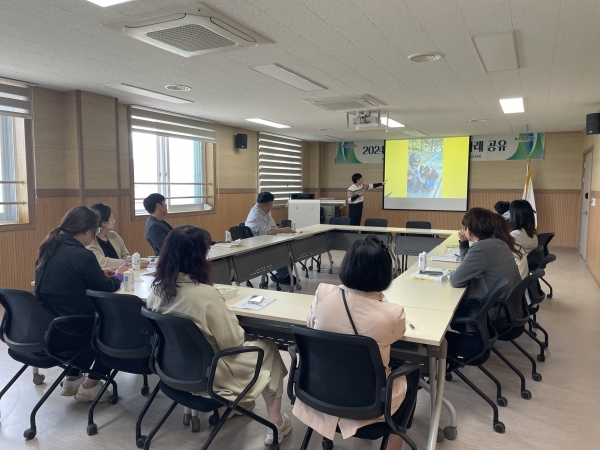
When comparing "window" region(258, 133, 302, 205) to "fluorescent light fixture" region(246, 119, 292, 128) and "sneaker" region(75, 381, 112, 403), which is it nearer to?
"fluorescent light fixture" region(246, 119, 292, 128)

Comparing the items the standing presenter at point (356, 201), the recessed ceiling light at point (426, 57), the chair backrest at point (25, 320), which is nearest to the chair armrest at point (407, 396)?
the chair backrest at point (25, 320)

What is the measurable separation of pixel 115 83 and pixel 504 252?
4.66 meters

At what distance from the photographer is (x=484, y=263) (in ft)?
10.1

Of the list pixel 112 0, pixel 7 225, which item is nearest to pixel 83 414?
pixel 112 0

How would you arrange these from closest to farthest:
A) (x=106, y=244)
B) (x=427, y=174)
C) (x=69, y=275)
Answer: (x=69, y=275), (x=106, y=244), (x=427, y=174)

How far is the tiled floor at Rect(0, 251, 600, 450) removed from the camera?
2.52 metres

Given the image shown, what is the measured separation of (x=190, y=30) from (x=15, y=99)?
128 inches

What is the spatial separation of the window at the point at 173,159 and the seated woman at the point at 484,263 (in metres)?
5.43

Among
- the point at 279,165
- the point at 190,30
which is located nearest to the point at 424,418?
the point at 190,30

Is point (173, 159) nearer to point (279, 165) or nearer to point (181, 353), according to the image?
point (279, 165)

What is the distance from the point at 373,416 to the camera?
1.87 meters

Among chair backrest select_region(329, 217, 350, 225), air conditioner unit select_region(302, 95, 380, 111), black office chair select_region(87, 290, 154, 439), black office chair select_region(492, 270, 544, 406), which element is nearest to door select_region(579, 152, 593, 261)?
chair backrest select_region(329, 217, 350, 225)

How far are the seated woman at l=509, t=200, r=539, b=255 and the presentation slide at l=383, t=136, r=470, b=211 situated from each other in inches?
244

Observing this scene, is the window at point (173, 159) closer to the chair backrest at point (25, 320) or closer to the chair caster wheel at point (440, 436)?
the chair backrest at point (25, 320)
